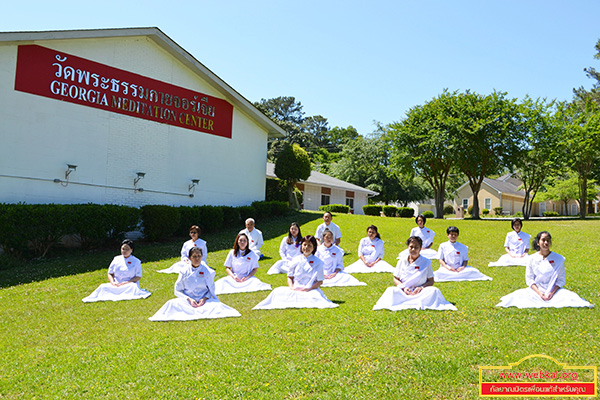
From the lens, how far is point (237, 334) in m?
7.04

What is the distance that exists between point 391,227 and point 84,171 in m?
15.0

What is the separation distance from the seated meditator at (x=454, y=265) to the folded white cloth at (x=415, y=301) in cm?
378

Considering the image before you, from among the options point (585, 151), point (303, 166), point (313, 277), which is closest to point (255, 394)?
point (313, 277)

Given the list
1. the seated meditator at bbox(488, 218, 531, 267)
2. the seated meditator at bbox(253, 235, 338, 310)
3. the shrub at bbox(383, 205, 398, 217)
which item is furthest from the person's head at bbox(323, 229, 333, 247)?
the shrub at bbox(383, 205, 398, 217)

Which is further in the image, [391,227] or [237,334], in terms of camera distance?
[391,227]

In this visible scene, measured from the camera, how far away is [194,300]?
8539 millimetres

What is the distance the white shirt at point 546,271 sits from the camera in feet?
27.3

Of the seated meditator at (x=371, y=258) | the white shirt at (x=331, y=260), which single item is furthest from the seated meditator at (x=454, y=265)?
the white shirt at (x=331, y=260)

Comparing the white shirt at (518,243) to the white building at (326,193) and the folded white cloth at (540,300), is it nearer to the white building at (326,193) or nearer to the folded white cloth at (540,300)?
the folded white cloth at (540,300)

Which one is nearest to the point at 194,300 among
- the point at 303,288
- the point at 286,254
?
the point at 303,288

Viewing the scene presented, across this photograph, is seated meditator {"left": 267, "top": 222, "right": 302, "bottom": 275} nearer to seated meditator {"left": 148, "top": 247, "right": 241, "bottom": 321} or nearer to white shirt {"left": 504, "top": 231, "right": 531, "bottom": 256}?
seated meditator {"left": 148, "top": 247, "right": 241, "bottom": 321}

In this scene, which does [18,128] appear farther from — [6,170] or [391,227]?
[391,227]

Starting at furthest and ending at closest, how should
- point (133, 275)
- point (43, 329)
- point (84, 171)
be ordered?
point (84, 171) < point (133, 275) < point (43, 329)

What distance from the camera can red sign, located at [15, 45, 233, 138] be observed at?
1742 centimetres
